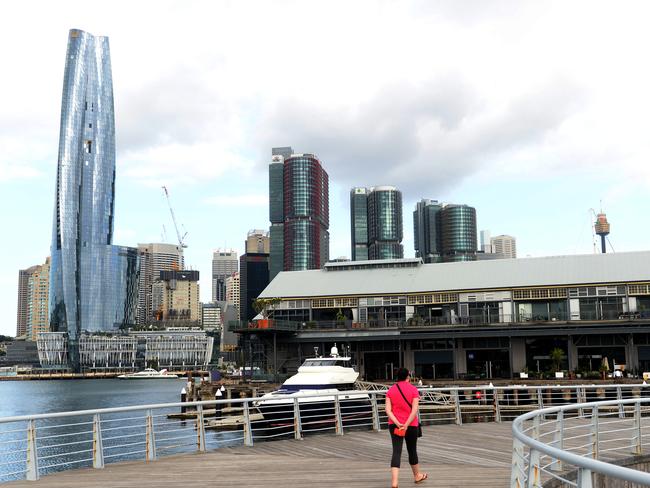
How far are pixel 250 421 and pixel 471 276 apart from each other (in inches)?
2606

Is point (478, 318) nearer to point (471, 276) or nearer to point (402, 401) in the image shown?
point (471, 276)

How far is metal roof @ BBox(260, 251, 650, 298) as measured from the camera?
7881 centimetres

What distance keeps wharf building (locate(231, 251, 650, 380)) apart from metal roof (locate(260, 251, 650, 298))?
0.13 m

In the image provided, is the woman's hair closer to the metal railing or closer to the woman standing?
the woman standing

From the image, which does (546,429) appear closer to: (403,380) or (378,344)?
(403,380)

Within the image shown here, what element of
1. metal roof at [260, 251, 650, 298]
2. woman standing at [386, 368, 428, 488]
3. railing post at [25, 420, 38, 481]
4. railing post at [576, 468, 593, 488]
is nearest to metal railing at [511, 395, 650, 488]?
railing post at [576, 468, 593, 488]

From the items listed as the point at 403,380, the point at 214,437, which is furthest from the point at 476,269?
the point at 403,380

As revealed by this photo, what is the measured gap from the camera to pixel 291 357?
275ft

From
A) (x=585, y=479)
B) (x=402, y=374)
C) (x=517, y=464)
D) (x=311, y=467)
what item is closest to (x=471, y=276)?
(x=311, y=467)

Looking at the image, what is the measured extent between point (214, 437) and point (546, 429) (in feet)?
112

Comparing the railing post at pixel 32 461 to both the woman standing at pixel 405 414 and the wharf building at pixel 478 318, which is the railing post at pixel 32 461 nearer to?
the woman standing at pixel 405 414

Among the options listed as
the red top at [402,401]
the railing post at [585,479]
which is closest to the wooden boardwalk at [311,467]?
the red top at [402,401]

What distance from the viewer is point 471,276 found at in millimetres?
84875

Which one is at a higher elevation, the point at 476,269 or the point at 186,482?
the point at 476,269
